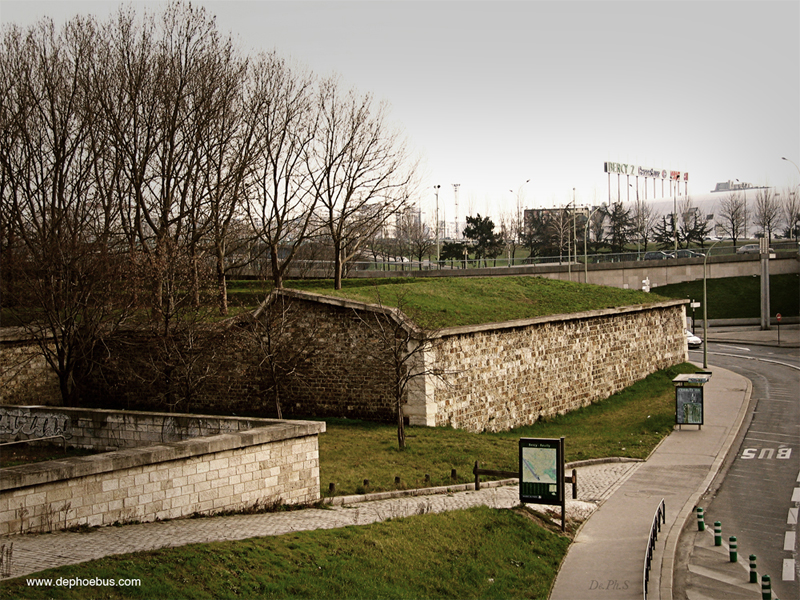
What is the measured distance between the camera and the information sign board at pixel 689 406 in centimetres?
2750

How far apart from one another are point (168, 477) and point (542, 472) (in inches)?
280

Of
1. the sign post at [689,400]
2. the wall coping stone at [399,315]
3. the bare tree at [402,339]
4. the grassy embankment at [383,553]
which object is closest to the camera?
the grassy embankment at [383,553]

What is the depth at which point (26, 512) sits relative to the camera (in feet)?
37.8

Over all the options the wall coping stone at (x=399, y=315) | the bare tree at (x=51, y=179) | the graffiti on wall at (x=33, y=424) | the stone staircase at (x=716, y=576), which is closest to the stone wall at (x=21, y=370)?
the bare tree at (x=51, y=179)

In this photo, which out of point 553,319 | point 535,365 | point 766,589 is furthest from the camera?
point 553,319

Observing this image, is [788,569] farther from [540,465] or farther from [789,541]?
[540,465]

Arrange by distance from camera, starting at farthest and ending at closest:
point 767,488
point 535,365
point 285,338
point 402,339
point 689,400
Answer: point 535,365, point 689,400, point 285,338, point 402,339, point 767,488

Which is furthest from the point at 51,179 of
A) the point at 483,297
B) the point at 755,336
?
the point at 755,336

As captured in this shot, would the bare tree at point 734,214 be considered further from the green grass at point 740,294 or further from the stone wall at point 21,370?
the stone wall at point 21,370

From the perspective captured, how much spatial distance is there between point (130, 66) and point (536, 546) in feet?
79.6

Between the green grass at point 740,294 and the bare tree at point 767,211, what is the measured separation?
1147 inches

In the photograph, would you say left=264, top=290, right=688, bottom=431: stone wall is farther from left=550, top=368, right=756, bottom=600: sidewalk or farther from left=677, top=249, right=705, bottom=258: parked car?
→ left=677, top=249, right=705, bottom=258: parked car

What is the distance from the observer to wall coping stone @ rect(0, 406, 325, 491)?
1150cm

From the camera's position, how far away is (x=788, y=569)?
46.8 feet
